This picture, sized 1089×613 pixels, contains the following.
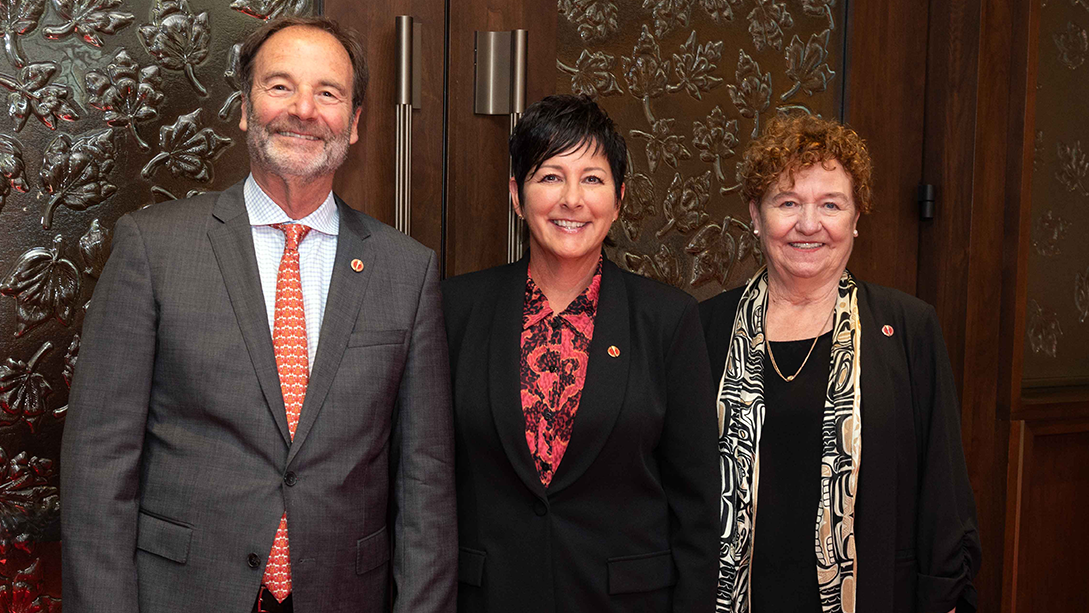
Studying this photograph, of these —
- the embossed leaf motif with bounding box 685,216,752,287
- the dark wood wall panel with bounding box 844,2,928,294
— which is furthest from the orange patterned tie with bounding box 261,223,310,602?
the dark wood wall panel with bounding box 844,2,928,294

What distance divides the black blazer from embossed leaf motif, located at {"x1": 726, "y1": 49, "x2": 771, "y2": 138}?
1044mm

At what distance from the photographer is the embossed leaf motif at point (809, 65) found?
2824mm

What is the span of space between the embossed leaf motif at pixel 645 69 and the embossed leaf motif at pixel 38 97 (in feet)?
4.68

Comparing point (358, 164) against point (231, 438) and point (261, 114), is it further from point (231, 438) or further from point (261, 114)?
point (231, 438)

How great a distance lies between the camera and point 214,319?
62.5 inches

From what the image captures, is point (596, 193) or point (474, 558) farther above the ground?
point (596, 193)

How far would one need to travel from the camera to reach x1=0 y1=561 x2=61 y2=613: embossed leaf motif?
189 cm

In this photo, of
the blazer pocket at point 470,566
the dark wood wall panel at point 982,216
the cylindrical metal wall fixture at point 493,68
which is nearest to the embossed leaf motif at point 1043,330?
the dark wood wall panel at point 982,216

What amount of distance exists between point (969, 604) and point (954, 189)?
4.58ft

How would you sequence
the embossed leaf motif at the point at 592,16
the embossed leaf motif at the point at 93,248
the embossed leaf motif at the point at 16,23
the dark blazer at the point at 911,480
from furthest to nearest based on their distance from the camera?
1. the embossed leaf motif at the point at 592,16
2. the dark blazer at the point at 911,480
3. the embossed leaf motif at the point at 93,248
4. the embossed leaf motif at the point at 16,23

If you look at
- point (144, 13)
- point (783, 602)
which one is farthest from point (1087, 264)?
point (144, 13)

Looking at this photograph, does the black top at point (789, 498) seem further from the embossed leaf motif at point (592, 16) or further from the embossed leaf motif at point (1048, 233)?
the embossed leaf motif at point (1048, 233)

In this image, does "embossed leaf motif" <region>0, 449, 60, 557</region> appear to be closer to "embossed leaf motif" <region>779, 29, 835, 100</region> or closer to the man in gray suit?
the man in gray suit

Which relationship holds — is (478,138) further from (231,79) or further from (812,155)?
(812,155)
